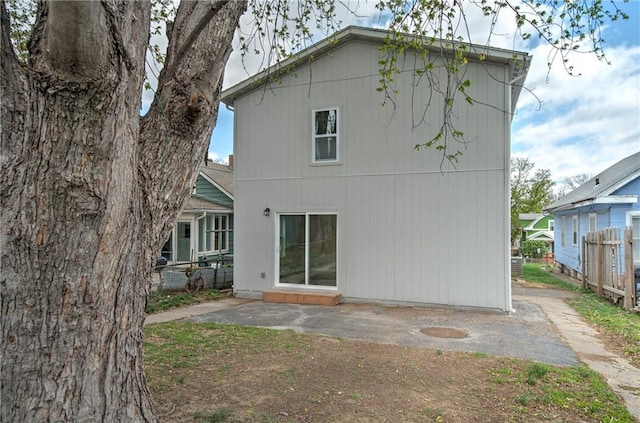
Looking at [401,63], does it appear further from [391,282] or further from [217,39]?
[217,39]

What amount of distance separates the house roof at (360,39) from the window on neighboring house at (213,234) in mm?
7128

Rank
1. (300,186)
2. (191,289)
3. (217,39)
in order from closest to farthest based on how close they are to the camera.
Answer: (217,39), (300,186), (191,289)

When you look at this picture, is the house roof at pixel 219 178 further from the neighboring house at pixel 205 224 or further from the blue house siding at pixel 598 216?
the blue house siding at pixel 598 216

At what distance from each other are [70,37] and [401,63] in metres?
7.88

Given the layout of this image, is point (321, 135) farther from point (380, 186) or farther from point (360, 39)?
point (360, 39)

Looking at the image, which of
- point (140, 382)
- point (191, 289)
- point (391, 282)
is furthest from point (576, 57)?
point (191, 289)

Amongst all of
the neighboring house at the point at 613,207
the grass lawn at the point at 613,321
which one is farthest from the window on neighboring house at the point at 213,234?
the neighboring house at the point at 613,207

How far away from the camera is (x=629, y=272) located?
319 inches

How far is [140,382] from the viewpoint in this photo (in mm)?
2502

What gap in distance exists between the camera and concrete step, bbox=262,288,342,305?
870 cm

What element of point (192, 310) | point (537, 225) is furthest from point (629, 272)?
point (537, 225)

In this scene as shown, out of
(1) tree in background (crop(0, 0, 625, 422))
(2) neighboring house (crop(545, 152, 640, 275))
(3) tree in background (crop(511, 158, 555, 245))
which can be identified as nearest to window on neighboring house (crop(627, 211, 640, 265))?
(2) neighboring house (crop(545, 152, 640, 275))

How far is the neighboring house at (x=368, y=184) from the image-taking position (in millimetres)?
7961

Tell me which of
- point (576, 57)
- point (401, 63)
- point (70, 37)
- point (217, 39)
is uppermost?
point (401, 63)
